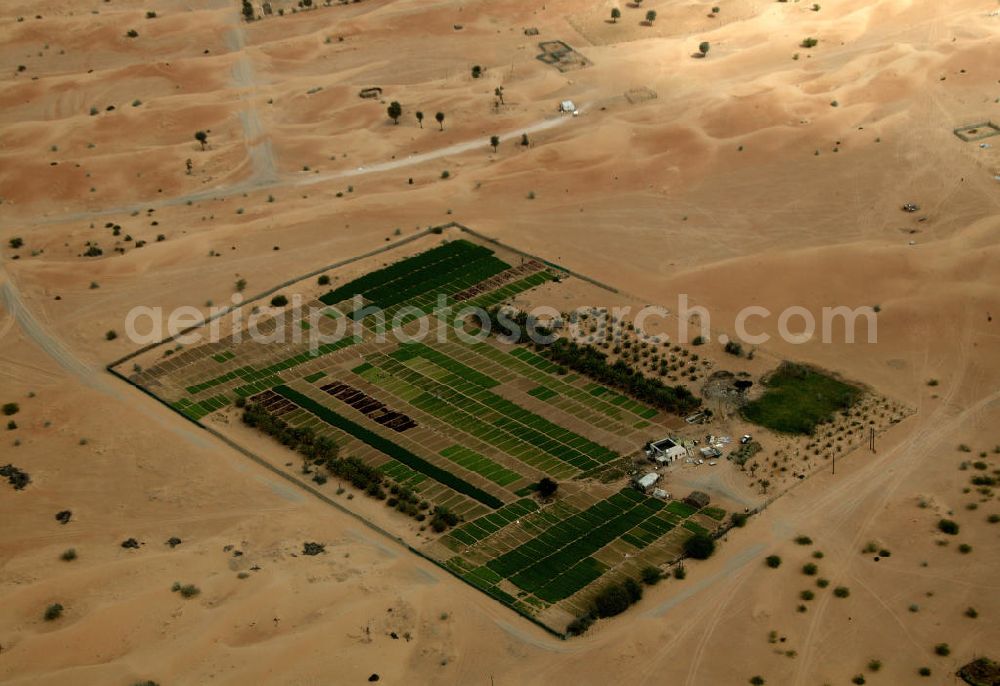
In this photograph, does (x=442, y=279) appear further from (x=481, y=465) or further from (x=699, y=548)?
(x=699, y=548)

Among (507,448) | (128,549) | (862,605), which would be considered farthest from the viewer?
(507,448)

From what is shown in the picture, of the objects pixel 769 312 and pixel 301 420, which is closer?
pixel 301 420

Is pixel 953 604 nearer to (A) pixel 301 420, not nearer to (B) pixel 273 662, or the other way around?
(B) pixel 273 662

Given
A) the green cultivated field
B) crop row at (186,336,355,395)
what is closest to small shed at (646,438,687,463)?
the green cultivated field

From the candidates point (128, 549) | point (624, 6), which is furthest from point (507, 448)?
point (624, 6)

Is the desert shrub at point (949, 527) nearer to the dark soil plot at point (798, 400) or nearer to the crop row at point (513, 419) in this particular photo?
the dark soil plot at point (798, 400)

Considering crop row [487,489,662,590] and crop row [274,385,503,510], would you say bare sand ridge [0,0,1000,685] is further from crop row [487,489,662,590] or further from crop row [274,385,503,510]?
crop row [274,385,503,510]

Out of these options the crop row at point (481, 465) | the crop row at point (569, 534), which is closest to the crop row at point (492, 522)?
the crop row at point (569, 534)
